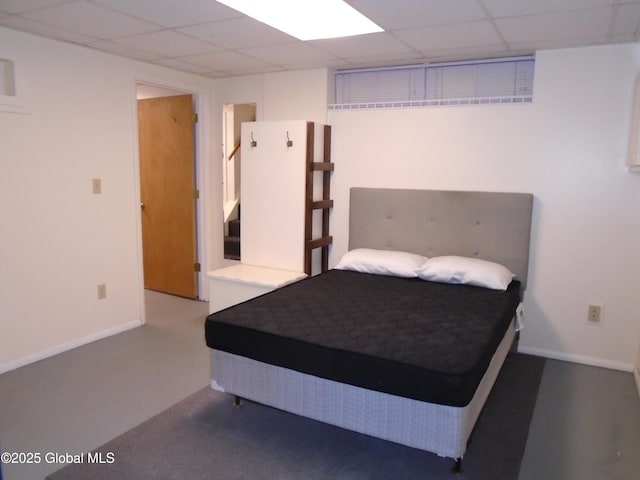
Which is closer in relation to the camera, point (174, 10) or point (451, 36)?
point (174, 10)

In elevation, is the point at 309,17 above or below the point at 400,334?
above

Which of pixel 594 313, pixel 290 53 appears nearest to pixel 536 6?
pixel 290 53

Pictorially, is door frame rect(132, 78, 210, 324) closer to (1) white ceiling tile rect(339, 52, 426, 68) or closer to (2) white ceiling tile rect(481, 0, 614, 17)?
(1) white ceiling tile rect(339, 52, 426, 68)

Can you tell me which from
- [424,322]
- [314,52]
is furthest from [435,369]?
[314,52]

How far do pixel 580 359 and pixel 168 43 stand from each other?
366 centimetres

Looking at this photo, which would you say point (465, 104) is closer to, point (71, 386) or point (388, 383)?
point (388, 383)

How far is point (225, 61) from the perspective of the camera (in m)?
3.77

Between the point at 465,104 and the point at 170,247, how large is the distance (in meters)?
3.16

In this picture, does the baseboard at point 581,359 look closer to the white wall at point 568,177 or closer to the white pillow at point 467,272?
the white wall at point 568,177

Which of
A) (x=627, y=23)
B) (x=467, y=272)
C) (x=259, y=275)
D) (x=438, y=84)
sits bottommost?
(x=259, y=275)

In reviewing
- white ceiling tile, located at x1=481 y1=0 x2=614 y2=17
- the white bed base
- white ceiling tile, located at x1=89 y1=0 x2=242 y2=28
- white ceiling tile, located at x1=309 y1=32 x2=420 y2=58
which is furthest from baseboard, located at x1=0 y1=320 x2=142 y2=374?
white ceiling tile, located at x1=481 y1=0 x2=614 y2=17

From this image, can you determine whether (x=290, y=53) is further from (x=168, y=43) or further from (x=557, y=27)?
(x=557, y=27)

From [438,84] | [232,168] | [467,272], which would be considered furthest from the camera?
[232,168]

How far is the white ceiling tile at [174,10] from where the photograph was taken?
244 cm
